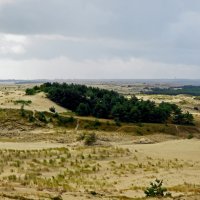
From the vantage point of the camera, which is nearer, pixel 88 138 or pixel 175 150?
pixel 175 150

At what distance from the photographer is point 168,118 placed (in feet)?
277

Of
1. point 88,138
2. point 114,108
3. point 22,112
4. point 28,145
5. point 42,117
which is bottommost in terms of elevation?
point 28,145

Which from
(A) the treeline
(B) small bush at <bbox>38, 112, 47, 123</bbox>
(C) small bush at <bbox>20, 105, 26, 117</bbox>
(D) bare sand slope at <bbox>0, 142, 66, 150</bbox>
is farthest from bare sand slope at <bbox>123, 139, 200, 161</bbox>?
(C) small bush at <bbox>20, 105, 26, 117</bbox>

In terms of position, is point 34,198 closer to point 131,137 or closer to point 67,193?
point 67,193

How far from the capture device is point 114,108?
78688mm

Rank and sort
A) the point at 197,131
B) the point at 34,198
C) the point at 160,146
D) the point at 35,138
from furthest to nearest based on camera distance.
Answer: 1. the point at 197,131
2. the point at 35,138
3. the point at 160,146
4. the point at 34,198

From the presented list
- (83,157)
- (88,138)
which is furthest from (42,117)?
(83,157)

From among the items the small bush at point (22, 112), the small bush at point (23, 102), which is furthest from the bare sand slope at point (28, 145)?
the small bush at point (23, 102)

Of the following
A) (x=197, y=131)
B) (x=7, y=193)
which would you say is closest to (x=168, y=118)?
(x=197, y=131)

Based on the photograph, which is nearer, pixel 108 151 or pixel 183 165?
pixel 183 165

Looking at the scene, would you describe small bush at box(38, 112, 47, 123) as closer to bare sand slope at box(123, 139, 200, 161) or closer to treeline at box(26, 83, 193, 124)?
treeline at box(26, 83, 193, 124)

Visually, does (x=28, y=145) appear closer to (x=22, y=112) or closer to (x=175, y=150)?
(x=22, y=112)

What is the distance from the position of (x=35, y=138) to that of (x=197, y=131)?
30.1m

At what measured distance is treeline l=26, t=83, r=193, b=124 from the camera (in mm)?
78625
